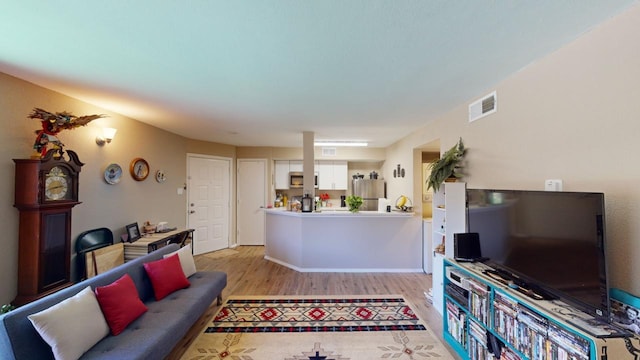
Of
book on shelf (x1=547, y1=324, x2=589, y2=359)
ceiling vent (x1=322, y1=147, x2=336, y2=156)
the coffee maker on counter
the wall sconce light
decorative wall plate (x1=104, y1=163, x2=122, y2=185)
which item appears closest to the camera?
book on shelf (x1=547, y1=324, x2=589, y2=359)

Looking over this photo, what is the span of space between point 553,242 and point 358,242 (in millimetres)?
2945

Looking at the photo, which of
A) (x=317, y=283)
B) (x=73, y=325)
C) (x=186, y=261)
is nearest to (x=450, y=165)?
(x=317, y=283)

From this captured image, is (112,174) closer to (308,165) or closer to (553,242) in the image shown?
(308,165)

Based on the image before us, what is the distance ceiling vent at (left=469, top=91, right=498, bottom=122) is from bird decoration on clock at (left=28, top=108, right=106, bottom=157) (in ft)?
12.9

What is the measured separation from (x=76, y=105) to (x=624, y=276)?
4.74m

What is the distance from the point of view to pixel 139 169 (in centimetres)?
381

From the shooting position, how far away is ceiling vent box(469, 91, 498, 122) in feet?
7.68

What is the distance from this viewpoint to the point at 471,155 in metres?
2.67

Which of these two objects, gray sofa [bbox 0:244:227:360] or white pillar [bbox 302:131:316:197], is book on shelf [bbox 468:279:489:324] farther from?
white pillar [bbox 302:131:316:197]

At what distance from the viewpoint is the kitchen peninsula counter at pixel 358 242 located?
14.0 ft

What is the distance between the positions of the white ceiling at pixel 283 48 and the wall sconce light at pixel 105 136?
1.12ft

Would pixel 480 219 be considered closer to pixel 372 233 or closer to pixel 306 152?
pixel 372 233

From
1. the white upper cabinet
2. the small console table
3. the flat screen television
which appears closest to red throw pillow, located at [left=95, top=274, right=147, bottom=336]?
the small console table

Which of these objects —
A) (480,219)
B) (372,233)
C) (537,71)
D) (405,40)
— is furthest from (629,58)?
(372,233)
